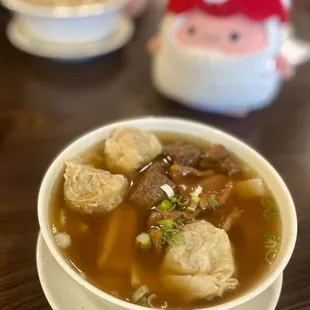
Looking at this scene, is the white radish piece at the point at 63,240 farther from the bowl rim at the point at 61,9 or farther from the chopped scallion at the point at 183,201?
the bowl rim at the point at 61,9

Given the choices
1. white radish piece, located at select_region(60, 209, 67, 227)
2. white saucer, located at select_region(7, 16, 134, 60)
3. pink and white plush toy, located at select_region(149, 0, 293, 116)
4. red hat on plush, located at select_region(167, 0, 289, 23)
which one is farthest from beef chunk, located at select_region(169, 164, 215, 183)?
white saucer, located at select_region(7, 16, 134, 60)

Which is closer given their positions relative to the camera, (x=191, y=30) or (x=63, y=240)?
(x=63, y=240)

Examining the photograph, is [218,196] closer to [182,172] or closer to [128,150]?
[182,172]

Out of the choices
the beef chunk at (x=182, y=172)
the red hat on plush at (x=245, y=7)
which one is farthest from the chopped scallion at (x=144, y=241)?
the red hat on plush at (x=245, y=7)

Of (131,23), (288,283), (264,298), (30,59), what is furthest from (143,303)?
(131,23)

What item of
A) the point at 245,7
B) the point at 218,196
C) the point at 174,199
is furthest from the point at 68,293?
the point at 245,7
